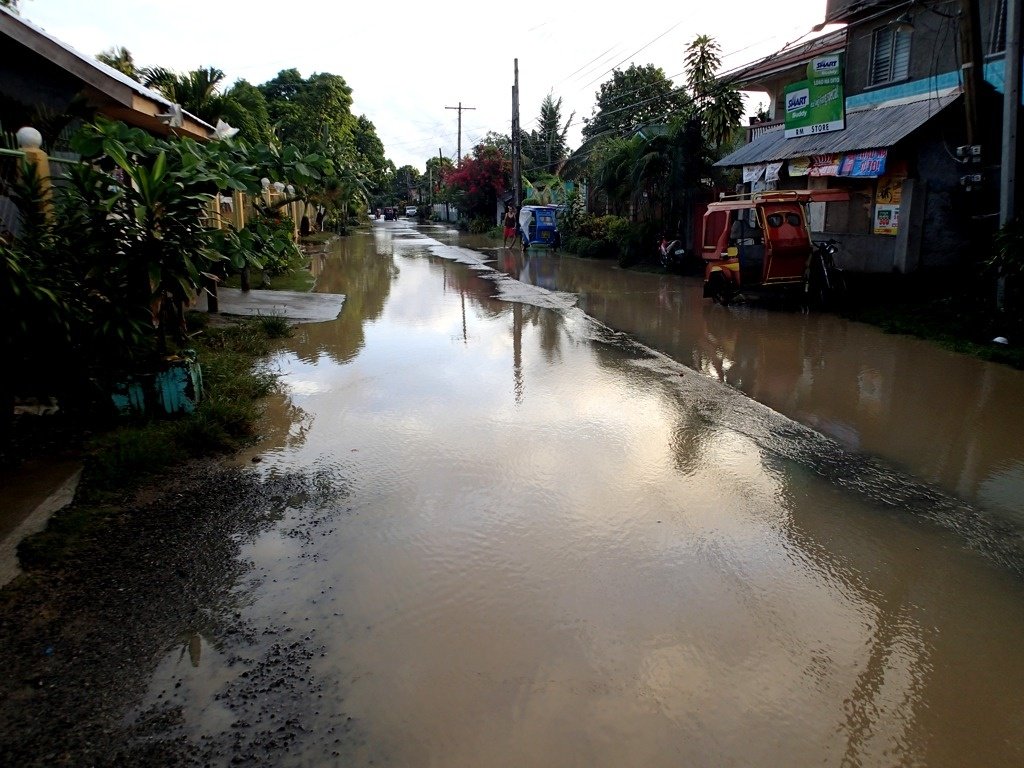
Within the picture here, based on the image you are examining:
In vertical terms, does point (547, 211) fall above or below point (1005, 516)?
above

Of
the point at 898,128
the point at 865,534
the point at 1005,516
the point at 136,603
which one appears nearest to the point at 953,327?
the point at 898,128

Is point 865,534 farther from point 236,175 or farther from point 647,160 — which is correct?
point 647,160

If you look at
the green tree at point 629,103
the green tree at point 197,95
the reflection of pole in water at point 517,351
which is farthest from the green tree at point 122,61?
the green tree at point 629,103

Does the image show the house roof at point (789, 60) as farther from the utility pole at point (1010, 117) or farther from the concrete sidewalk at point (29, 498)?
the concrete sidewalk at point (29, 498)

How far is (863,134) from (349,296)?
10836 millimetres

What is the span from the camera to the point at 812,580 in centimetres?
384

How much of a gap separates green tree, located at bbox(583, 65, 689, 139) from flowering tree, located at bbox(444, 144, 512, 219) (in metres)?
5.70

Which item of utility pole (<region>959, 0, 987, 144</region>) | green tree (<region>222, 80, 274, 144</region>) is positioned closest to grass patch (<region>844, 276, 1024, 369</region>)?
utility pole (<region>959, 0, 987, 144</region>)

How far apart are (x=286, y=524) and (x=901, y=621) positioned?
11.7 ft

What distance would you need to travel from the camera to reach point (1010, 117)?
9.58 meters

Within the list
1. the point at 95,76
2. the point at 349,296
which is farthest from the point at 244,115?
the point at 95,76

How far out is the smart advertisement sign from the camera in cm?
1482

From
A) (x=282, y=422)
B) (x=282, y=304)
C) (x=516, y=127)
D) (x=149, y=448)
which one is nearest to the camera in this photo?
(x=149, y=448)

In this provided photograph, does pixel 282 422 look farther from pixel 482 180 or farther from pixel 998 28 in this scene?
pixel 482 180
